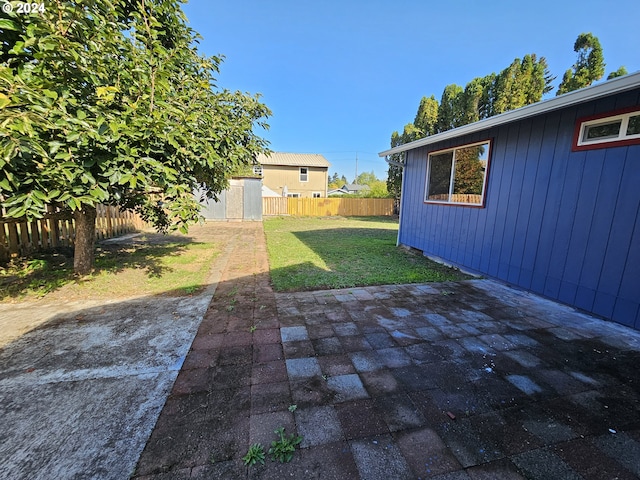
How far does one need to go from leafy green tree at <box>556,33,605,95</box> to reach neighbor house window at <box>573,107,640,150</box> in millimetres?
10734

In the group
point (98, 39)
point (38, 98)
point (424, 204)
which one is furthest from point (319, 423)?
point (424, 204)

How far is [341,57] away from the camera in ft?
36.4

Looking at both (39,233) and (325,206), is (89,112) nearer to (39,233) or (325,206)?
(39,233)

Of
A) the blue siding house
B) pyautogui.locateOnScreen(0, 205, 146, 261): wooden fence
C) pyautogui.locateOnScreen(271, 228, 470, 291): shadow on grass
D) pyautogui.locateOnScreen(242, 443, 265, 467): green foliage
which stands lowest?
pyautogui.locateOnScreen(271, 228, 470, 291): shadow on grass

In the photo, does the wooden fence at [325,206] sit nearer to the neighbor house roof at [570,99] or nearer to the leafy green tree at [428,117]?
the leafy green tree at [428,117]

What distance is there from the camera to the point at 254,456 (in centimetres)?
137

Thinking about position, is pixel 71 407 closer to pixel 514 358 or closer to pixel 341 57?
pixel 514 358

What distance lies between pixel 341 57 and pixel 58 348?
12.6 meters

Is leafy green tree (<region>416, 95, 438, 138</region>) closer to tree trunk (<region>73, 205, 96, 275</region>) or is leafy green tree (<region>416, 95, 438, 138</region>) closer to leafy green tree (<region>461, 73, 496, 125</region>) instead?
leafy green tree (<region>461, 73, 496, 125</region>)

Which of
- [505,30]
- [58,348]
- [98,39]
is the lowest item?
[58,348]

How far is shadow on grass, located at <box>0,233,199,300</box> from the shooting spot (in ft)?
12.4

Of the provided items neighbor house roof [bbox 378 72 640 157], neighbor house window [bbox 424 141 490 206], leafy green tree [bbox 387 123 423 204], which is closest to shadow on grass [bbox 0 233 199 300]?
neighbor house window [bbox 424 141 490 206]

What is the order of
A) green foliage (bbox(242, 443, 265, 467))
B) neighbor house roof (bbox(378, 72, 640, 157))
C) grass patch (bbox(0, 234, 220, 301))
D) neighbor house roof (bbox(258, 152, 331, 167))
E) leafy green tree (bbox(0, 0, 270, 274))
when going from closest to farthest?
green foliage (bbox(242, 443, 265, 467))
leafy green tree (bbox(0, 0, 270, 274))
neighbor house roof (bbox(378, 72, 640, 157))
grass patch (bbox(0, 234, 220, 301))
neighbor house roof (bbox(258, 152, 331, 167))

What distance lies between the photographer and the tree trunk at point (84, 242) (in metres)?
4.21
